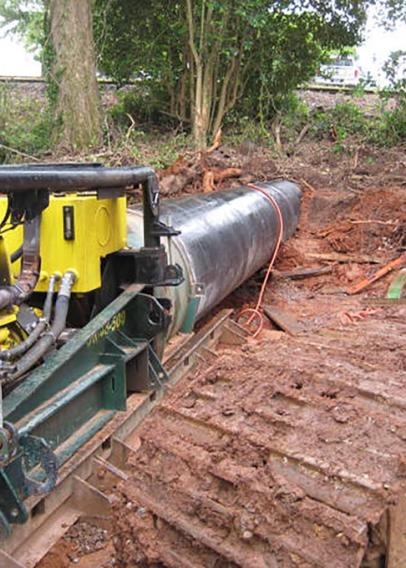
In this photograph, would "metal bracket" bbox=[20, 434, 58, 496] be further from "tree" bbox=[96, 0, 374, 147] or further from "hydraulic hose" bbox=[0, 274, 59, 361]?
"tree" bbox=[96, 0, 374, 147]

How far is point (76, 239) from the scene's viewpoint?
330cm

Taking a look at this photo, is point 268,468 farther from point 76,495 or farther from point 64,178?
point 64,178

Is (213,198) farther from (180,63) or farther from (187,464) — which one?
(180,63)

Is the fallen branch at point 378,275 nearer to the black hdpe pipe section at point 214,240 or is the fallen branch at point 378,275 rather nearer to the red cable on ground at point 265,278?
the red cable on ground at point 265,278

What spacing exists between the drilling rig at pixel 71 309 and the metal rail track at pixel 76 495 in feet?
0.14

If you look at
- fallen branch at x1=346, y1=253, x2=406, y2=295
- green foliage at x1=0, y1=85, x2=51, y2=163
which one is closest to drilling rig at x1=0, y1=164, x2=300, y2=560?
fallen branch at x1=346, y1=253, x2=406, y2=295

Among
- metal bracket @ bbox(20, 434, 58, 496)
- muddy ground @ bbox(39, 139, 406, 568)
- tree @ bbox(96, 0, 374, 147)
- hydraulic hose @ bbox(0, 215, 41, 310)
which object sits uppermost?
tree @ bbox(96, 0, 374, 147)

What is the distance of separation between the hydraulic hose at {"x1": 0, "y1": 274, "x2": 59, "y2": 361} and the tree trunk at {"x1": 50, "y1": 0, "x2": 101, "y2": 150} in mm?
9109

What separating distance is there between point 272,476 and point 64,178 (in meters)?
1.44

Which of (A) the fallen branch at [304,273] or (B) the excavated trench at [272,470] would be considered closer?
(B) the excavated trench at [272,470]

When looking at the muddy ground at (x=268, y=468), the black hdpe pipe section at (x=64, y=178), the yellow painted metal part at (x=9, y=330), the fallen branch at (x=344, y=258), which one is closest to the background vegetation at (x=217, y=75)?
the fallen branch at (x=344, y=258)

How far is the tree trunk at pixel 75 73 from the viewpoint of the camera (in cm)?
1191

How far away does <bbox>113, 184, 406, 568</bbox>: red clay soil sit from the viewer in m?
2.25

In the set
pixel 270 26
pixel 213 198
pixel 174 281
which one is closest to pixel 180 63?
pixel 270 26
